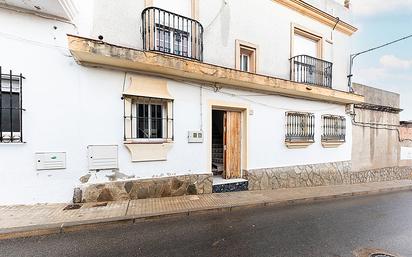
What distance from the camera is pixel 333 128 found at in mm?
10734

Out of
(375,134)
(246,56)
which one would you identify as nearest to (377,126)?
(375,134)

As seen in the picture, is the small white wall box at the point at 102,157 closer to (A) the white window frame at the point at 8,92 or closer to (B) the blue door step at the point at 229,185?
(A) the white window frame at the point at 8,92

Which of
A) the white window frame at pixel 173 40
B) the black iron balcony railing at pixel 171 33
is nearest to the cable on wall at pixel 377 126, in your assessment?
the black iron balcony railing at pixel 171 33

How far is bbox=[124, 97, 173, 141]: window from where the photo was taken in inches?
241

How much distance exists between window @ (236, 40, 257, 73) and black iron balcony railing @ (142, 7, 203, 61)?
159 cm

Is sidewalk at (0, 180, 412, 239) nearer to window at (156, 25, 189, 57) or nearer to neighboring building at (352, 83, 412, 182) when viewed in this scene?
window at (156, 25, 189, 57)

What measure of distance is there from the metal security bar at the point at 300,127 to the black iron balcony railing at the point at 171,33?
15.1ft

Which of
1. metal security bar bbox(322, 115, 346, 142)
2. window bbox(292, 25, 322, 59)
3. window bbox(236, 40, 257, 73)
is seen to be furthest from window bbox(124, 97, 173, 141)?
metal security bar bbox(322, 115, 346, 142)

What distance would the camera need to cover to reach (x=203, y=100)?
7215mm

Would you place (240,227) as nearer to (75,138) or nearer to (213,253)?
(213,253)

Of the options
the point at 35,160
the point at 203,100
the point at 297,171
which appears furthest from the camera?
the point at 297,171

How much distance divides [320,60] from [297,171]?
500 cm

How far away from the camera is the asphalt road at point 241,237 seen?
12.1ft

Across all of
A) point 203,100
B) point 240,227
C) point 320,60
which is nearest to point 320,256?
point 240,227
